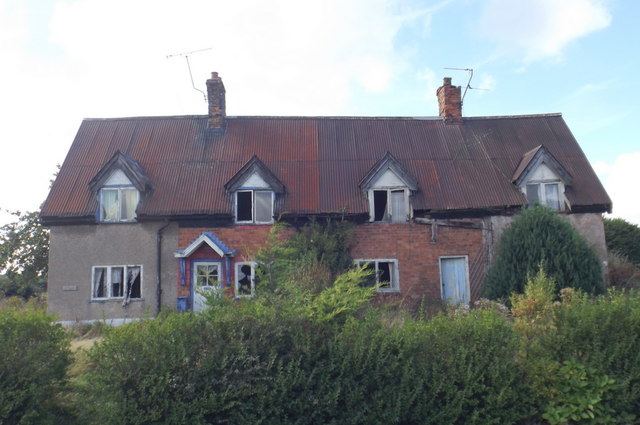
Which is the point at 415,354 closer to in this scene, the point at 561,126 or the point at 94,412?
the point at 94,412

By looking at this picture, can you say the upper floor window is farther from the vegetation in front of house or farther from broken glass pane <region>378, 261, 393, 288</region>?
the vegetation in front of house

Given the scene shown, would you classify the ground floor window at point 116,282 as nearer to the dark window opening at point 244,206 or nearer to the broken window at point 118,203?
the broken window at point 118,203

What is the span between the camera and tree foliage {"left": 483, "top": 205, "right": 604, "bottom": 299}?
13.3m

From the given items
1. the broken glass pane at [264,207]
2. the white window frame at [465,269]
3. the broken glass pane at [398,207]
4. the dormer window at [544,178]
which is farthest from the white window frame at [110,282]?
the dormer window at [544,178]

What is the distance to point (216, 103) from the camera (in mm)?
19312

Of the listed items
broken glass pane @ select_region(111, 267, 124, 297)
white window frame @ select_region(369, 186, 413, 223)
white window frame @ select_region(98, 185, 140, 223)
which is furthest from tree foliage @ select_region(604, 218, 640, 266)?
broken glass pane @ select_region(111, 267, 124, 297)

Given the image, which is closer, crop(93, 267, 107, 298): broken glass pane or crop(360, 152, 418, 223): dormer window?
crop(93, 267, 107, 298): broken glass pane

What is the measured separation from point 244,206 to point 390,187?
5.08 m

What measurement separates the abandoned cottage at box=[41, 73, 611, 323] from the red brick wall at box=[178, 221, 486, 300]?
34mm

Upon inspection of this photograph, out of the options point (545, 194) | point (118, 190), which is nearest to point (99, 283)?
point (118, 190)

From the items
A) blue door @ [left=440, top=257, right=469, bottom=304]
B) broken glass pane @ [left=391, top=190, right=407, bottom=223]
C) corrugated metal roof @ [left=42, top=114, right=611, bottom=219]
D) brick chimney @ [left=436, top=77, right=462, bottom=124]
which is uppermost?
brick chimney @ [left=436, top=77, right=462, bottom=124]

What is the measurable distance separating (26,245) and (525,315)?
21.7 m

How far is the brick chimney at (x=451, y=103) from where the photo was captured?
20.0m

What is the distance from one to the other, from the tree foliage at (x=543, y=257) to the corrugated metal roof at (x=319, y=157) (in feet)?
7.25
